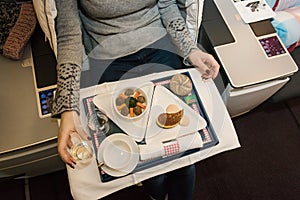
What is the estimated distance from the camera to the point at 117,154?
3.21ft

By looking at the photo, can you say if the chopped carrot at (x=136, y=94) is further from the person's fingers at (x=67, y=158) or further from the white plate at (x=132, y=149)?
the person's fingers at (x=67, y=158)

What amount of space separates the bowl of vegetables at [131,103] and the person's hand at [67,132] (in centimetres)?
12

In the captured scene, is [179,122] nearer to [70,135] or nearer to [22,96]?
[70,135]

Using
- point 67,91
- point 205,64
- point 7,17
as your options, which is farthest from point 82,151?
point 7,17

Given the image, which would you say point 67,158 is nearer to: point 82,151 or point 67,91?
point 82,151

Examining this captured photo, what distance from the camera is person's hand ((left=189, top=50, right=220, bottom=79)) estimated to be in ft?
3.69

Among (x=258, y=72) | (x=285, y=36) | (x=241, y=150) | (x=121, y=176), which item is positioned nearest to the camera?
(x=121, y=176)

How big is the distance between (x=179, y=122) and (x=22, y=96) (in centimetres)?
53

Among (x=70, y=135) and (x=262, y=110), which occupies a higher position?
(x=70, y=135)

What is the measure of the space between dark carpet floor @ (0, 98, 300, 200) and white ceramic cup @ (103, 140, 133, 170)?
607 mm

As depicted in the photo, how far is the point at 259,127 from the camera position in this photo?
1.69m

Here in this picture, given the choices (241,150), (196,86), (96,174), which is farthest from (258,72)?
(96,174)

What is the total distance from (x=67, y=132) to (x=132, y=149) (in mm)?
181

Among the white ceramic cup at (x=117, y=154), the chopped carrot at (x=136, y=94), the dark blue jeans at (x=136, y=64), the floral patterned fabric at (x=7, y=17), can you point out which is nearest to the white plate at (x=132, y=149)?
the white ceramic cup at (x=117, y=154)
